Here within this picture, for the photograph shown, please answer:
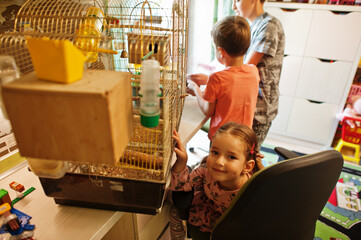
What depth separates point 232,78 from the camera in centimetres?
124

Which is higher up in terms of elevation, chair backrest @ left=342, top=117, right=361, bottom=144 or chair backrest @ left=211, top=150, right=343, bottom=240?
chair backrest @ left=211, top=150, right=343, bottom=240

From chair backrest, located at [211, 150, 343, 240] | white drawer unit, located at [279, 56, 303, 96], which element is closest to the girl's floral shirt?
chair backrest, located at [211, 150, 343, 240]

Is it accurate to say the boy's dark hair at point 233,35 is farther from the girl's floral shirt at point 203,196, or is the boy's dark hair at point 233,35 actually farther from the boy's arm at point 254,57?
the girl's floral shirt at point 203,196

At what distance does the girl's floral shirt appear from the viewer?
1040mm

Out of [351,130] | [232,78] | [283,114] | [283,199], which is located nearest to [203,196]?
[283,199]

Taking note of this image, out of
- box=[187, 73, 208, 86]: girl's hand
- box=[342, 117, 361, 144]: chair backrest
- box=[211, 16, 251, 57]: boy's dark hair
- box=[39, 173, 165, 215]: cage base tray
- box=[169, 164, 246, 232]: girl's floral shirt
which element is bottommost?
box=[342, 117, 361, 144]: chair backrest

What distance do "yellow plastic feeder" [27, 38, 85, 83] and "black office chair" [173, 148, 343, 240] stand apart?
1.81ft

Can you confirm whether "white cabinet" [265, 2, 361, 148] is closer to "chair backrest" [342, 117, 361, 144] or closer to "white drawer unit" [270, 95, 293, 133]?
"white drawer unit" [270, 95, 293, 133]

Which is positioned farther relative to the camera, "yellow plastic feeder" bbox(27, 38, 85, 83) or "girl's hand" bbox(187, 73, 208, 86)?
"girl's hand" bbox(187, 73, 208, 86)

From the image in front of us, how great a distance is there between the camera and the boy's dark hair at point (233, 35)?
121cm

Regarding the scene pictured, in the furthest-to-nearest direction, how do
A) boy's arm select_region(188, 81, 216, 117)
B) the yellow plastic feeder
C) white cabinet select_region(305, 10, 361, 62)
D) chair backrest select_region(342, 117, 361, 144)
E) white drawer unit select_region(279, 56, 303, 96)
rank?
white drawer unit select_region(279, 56, 303, 96)
chair backrest select_region(342, 117, 361, 144)
white cabinet select_region(305, 10, 361, 62)
boy's arm select_region(188, 81, 216, 117)
the yellow plastic feeder

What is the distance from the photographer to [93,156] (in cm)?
60

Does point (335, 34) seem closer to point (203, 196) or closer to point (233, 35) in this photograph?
point (233, 35)

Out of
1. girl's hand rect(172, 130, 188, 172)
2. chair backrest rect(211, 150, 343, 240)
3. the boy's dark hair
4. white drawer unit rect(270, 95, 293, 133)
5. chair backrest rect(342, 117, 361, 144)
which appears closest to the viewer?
chair backrest rect(211, 150, 343, 240)
